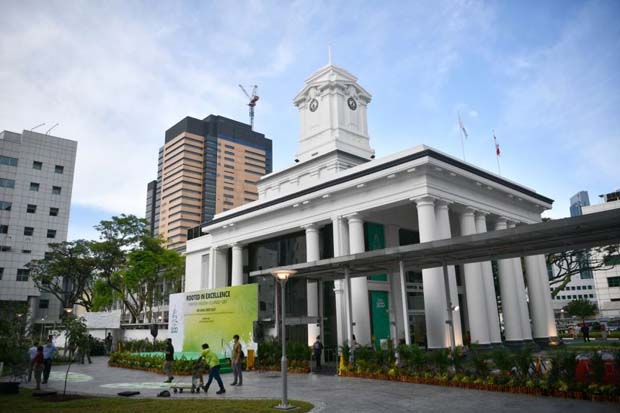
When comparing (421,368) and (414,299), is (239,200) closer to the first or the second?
(414,299)

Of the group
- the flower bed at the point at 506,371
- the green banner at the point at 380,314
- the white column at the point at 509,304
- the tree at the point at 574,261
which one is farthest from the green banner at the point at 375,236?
the tree at the point at 574,261

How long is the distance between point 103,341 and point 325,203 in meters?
28.0

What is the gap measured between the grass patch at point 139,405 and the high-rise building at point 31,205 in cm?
6081

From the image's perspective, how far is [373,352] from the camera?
19766 mm

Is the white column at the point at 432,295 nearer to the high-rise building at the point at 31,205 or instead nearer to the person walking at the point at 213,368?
the person walking at the point at 213,368

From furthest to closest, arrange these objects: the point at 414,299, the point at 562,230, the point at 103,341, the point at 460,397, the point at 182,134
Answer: the point at 182,134 → the point at 103,341 → the point at 414,299 → the point at 562,230 → the point at 460,397

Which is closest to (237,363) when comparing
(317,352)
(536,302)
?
(317,352)

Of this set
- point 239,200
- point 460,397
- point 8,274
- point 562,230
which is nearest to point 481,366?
point 460,397

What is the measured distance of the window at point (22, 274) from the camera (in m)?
66.8

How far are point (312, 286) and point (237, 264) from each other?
8.50m

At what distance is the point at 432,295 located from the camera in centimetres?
2442

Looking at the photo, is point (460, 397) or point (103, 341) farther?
point (103, 341)

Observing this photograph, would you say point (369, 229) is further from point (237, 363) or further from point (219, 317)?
point (237, 363)

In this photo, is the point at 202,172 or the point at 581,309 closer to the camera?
the point at 581,309
